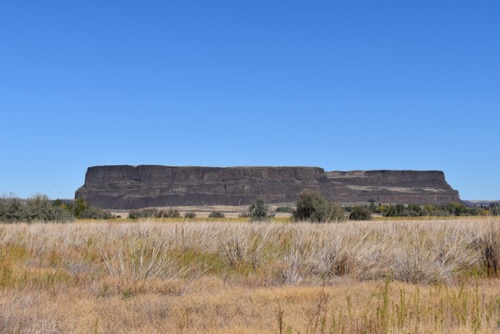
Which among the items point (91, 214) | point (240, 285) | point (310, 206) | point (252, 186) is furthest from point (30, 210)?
point (252, 186)

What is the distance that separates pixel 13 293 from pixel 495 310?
22.1 feet

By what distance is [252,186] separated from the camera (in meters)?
144

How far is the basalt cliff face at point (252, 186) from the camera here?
A: 463 ft

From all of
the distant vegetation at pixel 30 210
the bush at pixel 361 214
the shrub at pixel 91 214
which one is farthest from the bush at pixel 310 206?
the shrub at pixel 91 214

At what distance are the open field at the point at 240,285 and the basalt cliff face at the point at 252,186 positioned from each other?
124309mm

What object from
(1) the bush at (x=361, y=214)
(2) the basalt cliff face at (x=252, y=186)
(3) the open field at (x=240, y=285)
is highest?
(2) the basalt cliff face at (x=252, y=186)

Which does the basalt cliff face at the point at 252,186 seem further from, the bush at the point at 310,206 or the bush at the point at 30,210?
the bush at the point at 30,210

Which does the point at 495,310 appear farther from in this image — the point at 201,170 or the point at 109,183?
the point at 109,183

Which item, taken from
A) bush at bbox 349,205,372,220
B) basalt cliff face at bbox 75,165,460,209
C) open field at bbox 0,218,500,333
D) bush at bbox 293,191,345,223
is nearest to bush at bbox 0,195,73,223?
bush at bbox 293,191,345,223

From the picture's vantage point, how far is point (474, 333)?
19.2ft

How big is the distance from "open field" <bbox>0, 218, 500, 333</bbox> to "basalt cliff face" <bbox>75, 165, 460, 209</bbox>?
124 meters

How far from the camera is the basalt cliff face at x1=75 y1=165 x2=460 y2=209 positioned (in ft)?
463

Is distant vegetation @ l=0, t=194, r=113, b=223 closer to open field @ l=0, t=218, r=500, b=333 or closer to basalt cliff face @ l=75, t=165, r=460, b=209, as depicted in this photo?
open field @ l=0, t=218, r=500, b=333

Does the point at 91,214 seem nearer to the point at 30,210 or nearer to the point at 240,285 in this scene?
the point at 30,210
